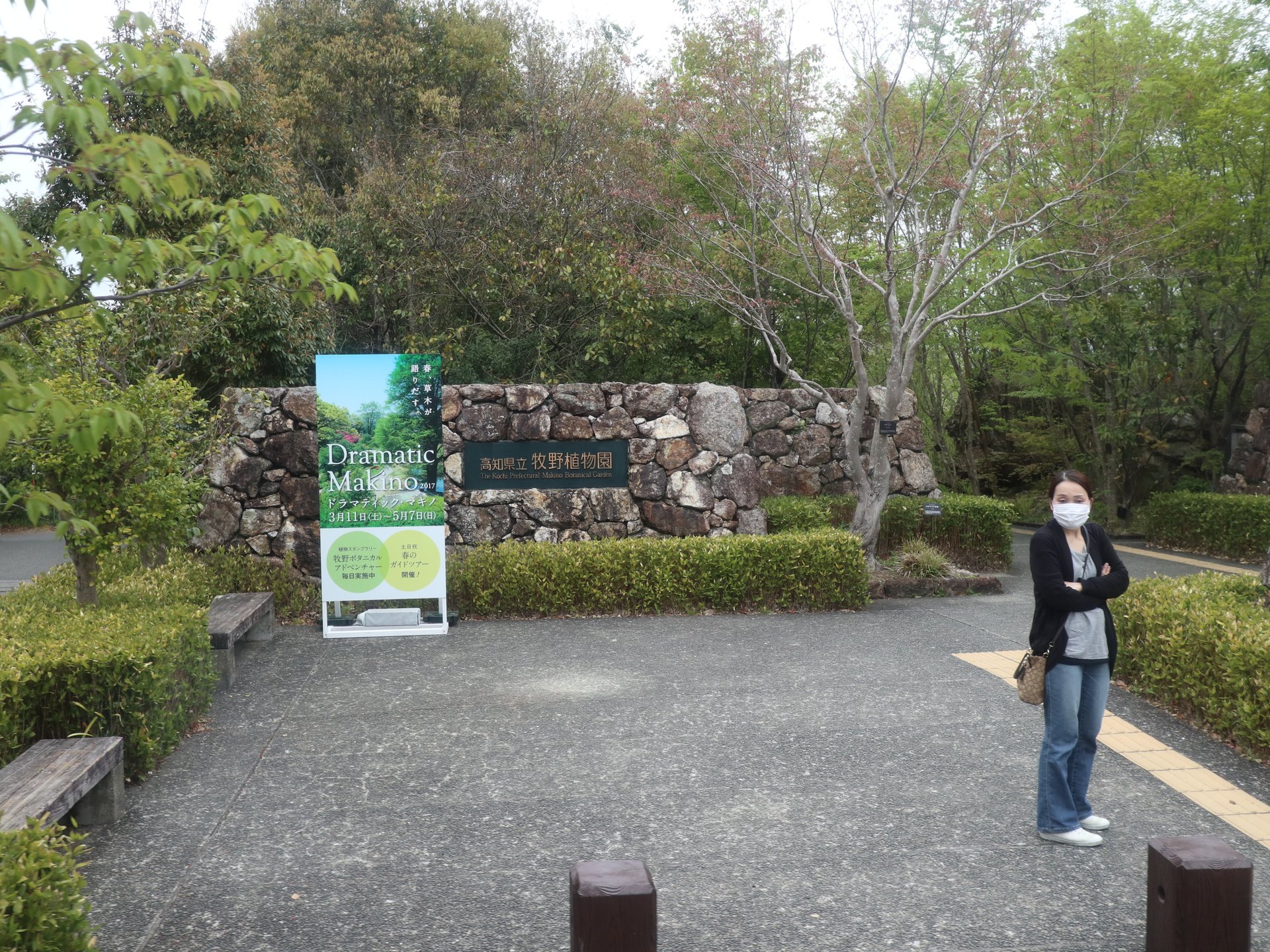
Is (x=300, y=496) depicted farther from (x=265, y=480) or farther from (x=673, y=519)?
(x=673, y=519)

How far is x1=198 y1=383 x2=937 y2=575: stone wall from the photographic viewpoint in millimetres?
10219

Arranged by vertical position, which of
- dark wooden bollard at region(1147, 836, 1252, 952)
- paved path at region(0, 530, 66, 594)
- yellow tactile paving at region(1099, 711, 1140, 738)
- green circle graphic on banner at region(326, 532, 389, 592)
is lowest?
paved path at region(0, 530, 66, 594)

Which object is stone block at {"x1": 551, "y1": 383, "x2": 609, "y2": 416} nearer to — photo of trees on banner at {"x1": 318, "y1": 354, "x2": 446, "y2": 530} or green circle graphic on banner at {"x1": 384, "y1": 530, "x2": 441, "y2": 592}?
photo of trees on banner at {"x1": 318, "y1": 354, "x2": 446, "y2": 530}

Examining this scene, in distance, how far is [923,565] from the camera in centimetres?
1035

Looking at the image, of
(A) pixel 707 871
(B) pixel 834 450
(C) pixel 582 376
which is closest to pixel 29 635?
(A) pixel 707 871

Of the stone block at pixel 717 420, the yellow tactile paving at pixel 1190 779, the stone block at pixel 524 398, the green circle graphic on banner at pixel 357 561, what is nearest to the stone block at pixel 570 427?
the stone block at pixel 524 398

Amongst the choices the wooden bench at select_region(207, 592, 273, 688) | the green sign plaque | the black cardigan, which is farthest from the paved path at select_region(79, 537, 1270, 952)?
the green sign plaque

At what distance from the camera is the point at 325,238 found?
16.2 meters

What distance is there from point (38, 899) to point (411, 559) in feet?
19.4

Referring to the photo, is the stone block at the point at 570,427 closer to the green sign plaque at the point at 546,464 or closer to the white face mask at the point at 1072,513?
the green sign plaque at the point at 546,464

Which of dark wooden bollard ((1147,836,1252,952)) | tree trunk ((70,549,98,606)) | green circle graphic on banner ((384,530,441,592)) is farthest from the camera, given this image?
green circle graphic on banner ((384,530,441,592))

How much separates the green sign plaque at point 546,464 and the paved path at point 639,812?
363 cm

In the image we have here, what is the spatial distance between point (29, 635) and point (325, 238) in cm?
1191

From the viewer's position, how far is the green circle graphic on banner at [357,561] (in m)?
8.56
